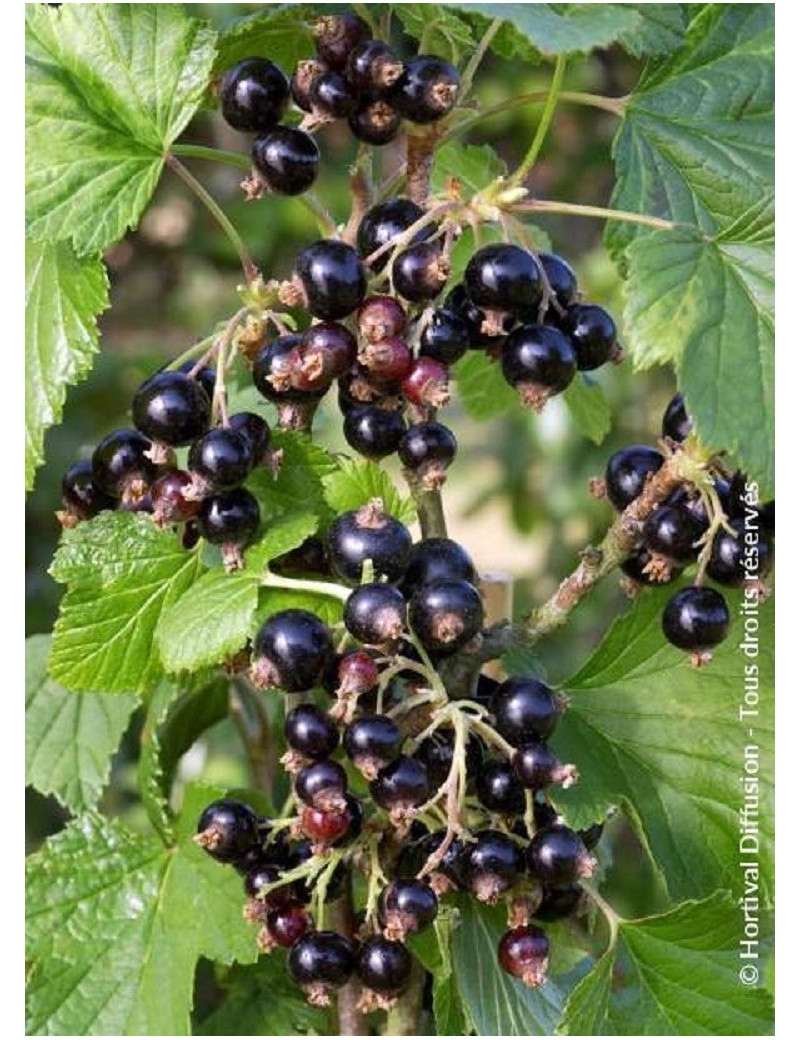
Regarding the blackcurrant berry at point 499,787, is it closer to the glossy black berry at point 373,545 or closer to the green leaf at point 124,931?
the glossy black berry at point 373,545

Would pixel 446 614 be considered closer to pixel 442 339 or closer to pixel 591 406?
pixel 442 339

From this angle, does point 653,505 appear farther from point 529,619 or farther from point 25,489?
point 25,489

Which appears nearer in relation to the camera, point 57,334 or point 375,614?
point 375,614

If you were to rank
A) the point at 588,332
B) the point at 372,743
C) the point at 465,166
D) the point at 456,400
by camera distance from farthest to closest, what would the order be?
the point at 456,400 → the point at 465,166 → the point at 588,332 → the point at 372,743

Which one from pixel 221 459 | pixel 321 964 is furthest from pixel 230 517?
pixel 321 964

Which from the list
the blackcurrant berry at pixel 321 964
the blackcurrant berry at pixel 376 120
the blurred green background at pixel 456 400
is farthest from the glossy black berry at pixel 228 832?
the blurred green background at pixel 456 400

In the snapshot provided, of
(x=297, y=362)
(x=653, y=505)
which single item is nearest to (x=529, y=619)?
(x=653, y=505)

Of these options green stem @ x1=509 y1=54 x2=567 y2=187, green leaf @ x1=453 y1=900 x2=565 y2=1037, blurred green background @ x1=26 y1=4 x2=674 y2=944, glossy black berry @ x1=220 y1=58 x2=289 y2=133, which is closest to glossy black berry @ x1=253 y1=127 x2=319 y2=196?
glossy black berry @ x1=220 y1=58 x2=289 y2=133
